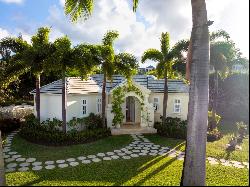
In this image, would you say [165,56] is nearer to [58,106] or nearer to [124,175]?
[58,106]

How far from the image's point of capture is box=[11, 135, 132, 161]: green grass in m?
15.5

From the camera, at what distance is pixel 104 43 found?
20203mm

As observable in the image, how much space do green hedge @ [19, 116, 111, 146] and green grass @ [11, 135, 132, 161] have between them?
50 centimetres

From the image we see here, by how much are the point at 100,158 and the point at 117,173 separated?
2691mm

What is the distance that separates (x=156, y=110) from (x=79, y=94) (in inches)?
283

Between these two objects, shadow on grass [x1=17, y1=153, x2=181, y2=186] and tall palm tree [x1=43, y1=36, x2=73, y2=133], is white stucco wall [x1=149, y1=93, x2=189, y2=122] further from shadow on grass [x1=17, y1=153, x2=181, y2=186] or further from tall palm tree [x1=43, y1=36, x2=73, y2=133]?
shadow on grass [x1=17, y1=153, x2=181, y2=186]

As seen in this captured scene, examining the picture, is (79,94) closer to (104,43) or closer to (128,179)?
(104,43)

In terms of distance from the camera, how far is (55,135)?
18.0 metres

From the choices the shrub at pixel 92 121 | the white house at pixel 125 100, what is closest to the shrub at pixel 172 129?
the white house at pixel 125 100

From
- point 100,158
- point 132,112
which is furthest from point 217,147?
point 132,112

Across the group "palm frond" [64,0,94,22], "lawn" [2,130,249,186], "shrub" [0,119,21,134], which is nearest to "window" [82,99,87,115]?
"lawn" [2,130,249,186]

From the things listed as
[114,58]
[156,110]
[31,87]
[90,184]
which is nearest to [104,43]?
[114,58]

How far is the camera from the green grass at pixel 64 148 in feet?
50.9

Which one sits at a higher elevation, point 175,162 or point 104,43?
point 104,43
